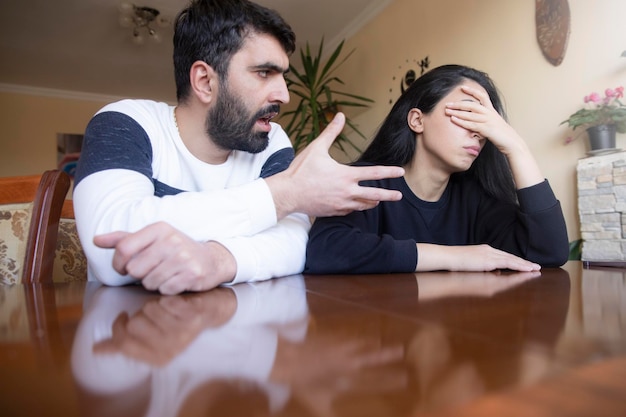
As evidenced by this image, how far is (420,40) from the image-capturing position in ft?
9.41

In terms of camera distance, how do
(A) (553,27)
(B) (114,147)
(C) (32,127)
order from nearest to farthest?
(B) (114,147) → (A) (553,27) → (C) (32,127)

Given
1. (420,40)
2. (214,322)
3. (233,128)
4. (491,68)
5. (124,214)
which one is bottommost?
(214,322)

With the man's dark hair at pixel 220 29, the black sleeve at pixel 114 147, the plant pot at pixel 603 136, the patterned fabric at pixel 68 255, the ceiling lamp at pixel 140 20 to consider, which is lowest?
the patterned fabric at pixel 68 255

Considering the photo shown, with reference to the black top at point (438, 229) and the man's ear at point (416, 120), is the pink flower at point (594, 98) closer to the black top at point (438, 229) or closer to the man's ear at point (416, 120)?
the black top at point (438, 229)

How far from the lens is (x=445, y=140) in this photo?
117cm

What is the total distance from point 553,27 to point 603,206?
2.91 feet

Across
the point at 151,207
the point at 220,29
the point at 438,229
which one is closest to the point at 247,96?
the point at 220,29

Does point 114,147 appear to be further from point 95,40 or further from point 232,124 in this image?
point 95,40

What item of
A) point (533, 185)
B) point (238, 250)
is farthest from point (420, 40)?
point (238, 250)

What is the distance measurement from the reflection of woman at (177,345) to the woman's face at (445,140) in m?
0.78

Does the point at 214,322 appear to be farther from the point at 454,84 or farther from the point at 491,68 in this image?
the point at 491,68

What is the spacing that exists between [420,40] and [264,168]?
2.16 m

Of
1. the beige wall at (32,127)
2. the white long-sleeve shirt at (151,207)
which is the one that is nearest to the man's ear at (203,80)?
the white long-sleeve shirt at (151,207)

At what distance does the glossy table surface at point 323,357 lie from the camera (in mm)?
197
